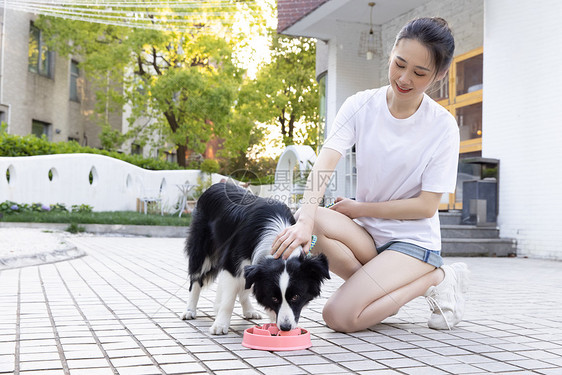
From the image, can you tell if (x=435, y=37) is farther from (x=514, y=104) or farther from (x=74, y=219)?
(x=74, y=219)

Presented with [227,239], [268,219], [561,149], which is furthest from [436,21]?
[561,149]

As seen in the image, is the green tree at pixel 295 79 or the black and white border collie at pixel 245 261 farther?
the green tree at pixel 295 79

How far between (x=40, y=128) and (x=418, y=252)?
19.0m

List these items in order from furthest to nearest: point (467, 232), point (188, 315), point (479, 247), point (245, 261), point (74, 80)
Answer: point (74, 80) < point (467, 232) < point (479, 247) < point (188, 315) < point (245, 261)

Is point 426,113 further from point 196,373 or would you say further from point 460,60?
point 460,60

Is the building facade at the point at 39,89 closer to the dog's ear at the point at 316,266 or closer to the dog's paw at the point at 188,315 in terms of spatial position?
the dog's paw at the point at 188,315

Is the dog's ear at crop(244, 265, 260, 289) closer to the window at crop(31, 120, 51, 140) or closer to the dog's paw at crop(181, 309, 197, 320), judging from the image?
the dog's paw at crop(181, 309, 197, 320)

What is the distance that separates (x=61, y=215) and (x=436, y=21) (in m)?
10.7

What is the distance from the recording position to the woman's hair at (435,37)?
2.78m

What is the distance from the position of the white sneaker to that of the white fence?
11521mm

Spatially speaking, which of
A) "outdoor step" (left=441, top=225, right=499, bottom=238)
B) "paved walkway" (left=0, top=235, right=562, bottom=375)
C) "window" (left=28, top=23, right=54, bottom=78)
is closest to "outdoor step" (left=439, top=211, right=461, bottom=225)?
"outdoor step" (left=441, top=225, right=499, bottom=238)

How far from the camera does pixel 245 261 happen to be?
114 inches

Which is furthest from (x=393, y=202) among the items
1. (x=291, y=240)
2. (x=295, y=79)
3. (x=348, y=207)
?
(x=295, y=79)

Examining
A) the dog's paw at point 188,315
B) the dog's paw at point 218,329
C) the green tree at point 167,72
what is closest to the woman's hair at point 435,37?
the dog's paw at point 218,329
